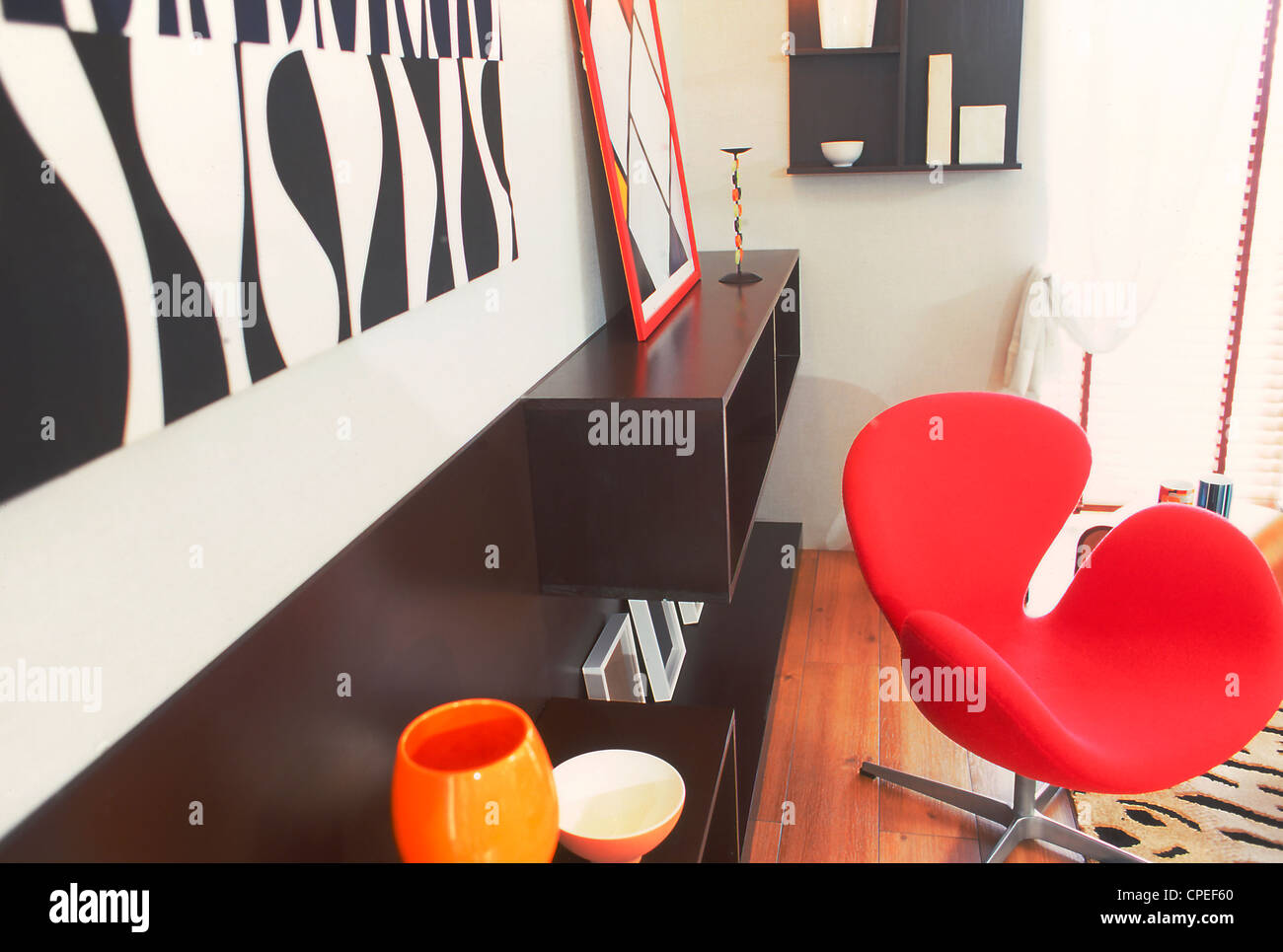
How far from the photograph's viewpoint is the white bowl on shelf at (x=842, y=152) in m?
2.91

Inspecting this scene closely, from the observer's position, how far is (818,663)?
279cm

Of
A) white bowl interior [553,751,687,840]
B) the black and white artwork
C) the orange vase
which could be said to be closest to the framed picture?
the black and white artwork

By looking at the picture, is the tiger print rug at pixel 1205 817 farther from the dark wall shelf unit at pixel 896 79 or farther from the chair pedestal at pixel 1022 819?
the dark wall shelf unit at pixel 896 79

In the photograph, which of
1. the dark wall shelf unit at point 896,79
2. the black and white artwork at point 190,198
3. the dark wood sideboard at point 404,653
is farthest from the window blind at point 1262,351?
the black and white artwork at point 190,198

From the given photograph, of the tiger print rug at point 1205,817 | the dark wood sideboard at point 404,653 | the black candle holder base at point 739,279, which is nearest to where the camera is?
the dark wood sideboard at point 404,653

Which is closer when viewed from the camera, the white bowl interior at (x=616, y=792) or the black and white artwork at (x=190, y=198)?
the black and white artwork at (x=190, y=198)

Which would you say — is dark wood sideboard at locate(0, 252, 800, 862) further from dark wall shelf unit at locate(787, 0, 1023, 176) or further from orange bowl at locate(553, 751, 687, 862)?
dark wall shelf unit at locate(787, 0, 1023, 176)

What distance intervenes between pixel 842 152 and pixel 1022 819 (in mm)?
1948

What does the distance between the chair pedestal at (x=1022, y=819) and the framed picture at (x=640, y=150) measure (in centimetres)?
121

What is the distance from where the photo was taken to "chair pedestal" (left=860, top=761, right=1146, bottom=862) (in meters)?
1.92

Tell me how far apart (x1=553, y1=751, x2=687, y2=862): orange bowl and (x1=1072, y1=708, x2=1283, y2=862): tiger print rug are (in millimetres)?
1275

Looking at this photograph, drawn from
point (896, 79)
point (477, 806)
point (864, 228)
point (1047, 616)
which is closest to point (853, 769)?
point (1047, 616)
